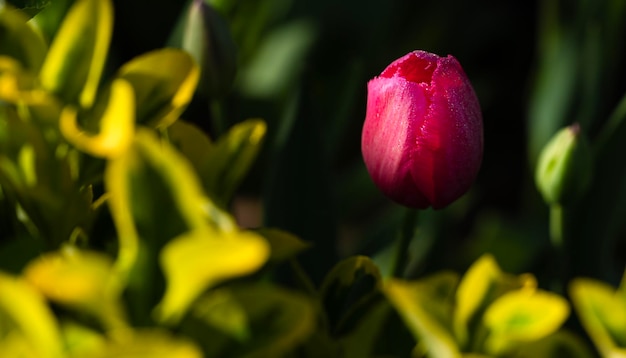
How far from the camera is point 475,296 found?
1.00 ft

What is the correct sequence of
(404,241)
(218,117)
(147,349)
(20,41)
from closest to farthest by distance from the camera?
(147,349) → (20,41) → (404,241) → (218,117)

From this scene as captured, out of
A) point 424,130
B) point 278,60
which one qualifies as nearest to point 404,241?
point 424,130

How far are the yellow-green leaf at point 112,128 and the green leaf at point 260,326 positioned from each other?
2.0 inches

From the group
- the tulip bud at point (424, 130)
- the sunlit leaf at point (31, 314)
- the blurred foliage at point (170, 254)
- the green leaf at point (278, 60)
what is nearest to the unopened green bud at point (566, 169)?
the blurred foliage at point (170, 254)

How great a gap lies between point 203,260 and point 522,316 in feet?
0.31

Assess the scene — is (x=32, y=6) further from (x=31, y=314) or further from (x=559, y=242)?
(x=559, y=242)

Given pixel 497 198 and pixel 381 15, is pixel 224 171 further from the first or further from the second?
pixel 497 198

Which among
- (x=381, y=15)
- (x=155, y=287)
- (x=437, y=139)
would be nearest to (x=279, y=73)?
(x=381, y=15)

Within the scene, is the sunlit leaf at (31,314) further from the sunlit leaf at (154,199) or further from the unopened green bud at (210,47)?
the unopened green bud at (210,47)

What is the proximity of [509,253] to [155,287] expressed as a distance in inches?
24.8

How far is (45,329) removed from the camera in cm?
26

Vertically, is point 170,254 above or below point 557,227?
above

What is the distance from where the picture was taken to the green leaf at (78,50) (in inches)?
13.6

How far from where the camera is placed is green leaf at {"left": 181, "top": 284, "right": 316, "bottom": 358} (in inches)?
11.1
